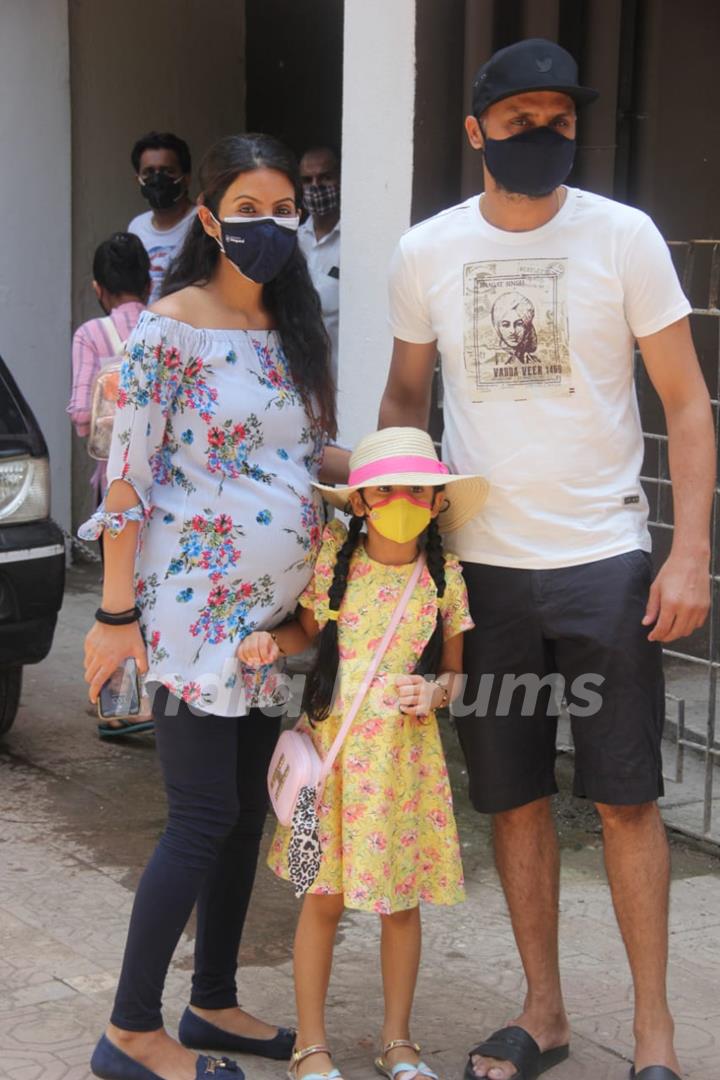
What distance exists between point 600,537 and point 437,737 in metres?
0.55

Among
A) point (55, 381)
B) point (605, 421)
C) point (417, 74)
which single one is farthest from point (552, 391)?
point (55, 381)

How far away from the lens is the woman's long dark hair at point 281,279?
336cm

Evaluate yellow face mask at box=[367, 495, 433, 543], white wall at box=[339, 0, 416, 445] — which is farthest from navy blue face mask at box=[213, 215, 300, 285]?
white wall at box=[339, 0, 416, 445]

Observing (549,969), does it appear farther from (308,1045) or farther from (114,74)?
(114,74)

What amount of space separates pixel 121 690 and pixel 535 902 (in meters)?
1.04

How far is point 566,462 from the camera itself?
11.1ft

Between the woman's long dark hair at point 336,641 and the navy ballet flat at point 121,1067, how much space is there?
0.77 m

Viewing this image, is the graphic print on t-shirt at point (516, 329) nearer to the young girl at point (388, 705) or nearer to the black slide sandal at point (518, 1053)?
the young girl at point (388, 705)

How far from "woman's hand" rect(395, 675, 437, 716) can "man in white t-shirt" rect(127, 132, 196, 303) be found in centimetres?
400

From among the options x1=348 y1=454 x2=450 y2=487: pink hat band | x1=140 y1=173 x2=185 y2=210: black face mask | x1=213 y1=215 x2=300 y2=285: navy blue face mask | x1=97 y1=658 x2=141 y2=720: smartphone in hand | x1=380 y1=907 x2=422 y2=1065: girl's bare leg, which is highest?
x1=140 y1=173 x2=185 y2=210: black face mask

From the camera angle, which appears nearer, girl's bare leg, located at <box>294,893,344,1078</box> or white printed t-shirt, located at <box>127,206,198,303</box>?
girl's bare leg, located at <box>294,893,344,1078</box>

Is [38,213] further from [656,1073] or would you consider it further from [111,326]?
[656,1073]

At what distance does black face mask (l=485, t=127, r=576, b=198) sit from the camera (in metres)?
3.29

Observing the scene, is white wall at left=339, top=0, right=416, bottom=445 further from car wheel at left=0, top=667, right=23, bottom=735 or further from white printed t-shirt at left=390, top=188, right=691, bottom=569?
white printed t-shirt at left=390, top=188, right=691, bottom=569
